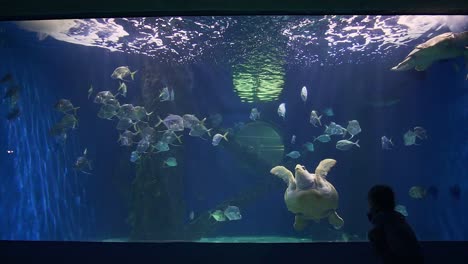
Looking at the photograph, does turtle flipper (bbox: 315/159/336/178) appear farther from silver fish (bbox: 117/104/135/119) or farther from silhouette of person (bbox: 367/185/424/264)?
silver fish (bbox: 117/104/135/119)

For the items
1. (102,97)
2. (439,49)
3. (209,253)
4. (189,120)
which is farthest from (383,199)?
(102,97)

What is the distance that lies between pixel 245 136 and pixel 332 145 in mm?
6288

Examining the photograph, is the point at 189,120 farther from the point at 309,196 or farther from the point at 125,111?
the point at 309,196

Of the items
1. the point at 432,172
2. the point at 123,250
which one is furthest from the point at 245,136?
the point at 123,250

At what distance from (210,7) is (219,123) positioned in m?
9.90

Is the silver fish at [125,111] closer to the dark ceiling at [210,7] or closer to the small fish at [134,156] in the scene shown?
the small fish at [134,156]

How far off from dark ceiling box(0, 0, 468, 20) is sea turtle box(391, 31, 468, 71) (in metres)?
1.78

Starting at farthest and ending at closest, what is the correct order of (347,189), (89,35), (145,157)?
(347,189) → (89,35) → (145,157)

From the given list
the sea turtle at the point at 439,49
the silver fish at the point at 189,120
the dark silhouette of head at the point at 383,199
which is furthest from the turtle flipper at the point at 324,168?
the dark silhouette of head at the point at 383,199

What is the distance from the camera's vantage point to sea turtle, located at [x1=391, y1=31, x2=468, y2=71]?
6.48 metres

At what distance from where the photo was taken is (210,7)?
4.79 metres

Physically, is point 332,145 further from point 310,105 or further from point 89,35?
point 89,35

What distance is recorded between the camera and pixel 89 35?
40.9 feet

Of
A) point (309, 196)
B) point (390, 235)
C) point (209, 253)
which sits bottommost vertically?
point (309, 196)
